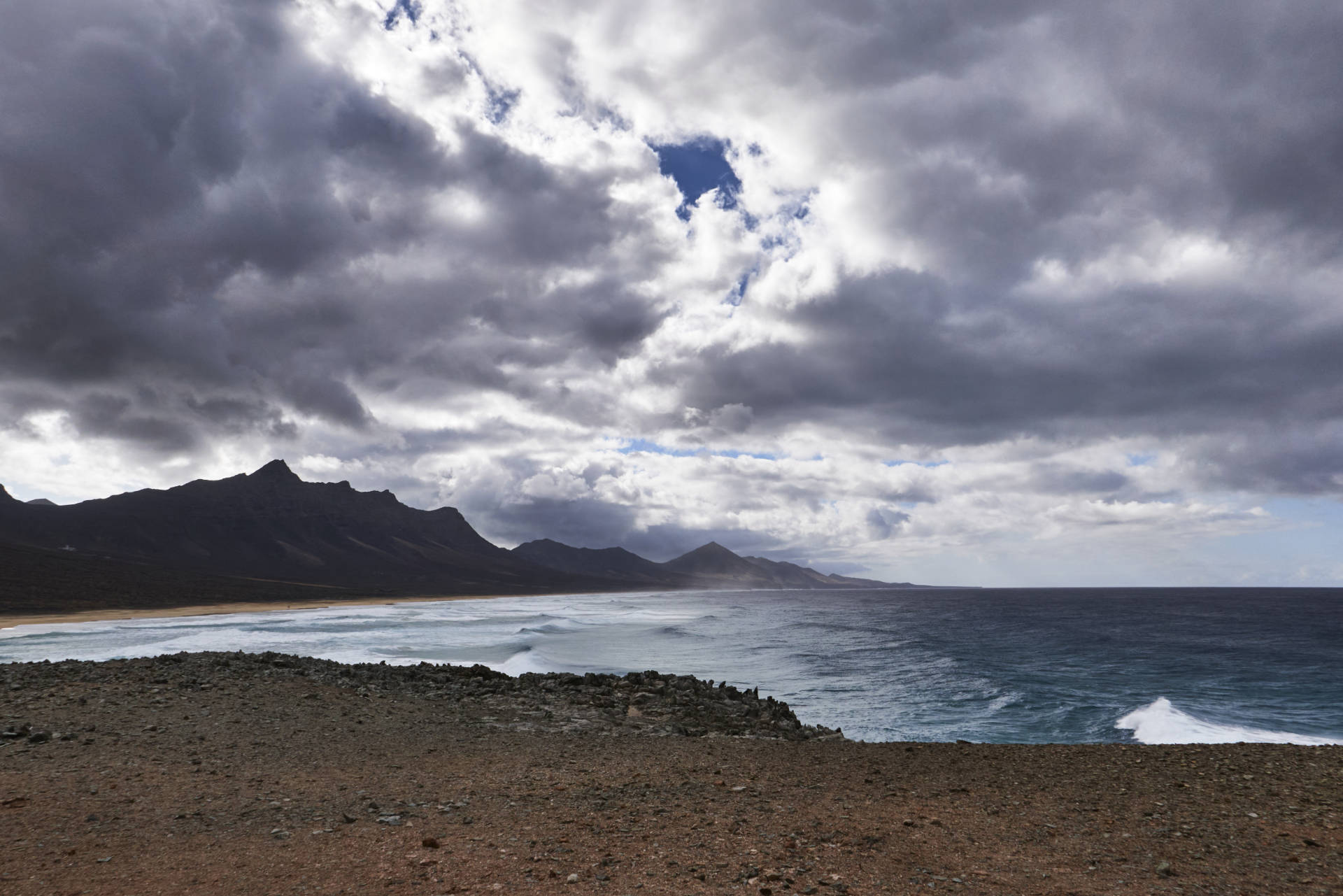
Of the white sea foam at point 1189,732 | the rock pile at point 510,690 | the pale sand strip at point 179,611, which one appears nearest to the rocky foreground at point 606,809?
the rock pile at point 510,690

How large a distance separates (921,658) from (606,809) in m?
39.9

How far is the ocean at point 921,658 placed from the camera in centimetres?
2395

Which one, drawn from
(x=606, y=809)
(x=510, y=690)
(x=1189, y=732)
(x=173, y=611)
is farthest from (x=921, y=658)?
(x=173, y=611)

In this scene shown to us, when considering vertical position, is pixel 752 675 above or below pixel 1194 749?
below

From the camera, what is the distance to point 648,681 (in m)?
21.0

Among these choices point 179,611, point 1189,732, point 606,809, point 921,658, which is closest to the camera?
point 606,809

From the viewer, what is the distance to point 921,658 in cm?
4369

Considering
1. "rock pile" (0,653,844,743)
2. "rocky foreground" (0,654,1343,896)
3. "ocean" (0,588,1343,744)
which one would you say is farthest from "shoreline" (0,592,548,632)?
"rocky foreground" (0,654,1343,896)

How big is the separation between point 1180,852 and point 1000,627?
245 ft

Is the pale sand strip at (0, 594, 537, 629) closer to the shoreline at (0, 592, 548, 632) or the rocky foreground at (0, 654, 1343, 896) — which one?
the shoreline at (0, 592, 548, 632)

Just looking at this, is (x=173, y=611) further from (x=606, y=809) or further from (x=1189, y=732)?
(x=1189, y=732)

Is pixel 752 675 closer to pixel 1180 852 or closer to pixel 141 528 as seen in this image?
pixel 1180 852

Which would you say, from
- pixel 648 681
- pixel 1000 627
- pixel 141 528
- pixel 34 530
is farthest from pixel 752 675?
pixel 141 528

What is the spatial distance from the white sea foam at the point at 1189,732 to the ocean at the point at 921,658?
112mm
